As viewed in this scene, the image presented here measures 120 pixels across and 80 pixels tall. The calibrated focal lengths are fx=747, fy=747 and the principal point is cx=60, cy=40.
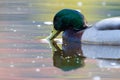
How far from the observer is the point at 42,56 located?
11.0 metres

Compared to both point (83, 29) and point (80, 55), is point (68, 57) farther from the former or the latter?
point (83, 29)

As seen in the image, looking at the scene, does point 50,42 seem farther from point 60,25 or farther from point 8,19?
point 8,19

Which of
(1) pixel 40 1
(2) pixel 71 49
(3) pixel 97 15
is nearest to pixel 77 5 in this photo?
(1) pixel 40 1

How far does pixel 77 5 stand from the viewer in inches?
754

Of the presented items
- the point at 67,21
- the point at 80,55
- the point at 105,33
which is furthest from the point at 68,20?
the point at 80,55

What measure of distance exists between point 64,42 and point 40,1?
25.5 feet

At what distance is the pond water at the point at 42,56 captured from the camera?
964cm

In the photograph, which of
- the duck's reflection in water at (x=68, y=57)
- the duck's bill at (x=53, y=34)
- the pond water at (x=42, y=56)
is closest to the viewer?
the pond water at (x=42, y=56)

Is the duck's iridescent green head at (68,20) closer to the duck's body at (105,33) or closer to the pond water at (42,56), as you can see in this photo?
the pond water at (42,56)

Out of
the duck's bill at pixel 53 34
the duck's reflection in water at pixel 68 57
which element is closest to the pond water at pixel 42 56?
the duck's reflection in water at pixel 68 57

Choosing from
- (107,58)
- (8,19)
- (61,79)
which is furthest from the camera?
(8,19)

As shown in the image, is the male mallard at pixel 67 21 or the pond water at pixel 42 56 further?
the male mallard at pixel 67 21

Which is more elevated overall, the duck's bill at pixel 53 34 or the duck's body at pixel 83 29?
the duck's body at pixel 83 29

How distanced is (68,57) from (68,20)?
6.53 feet
